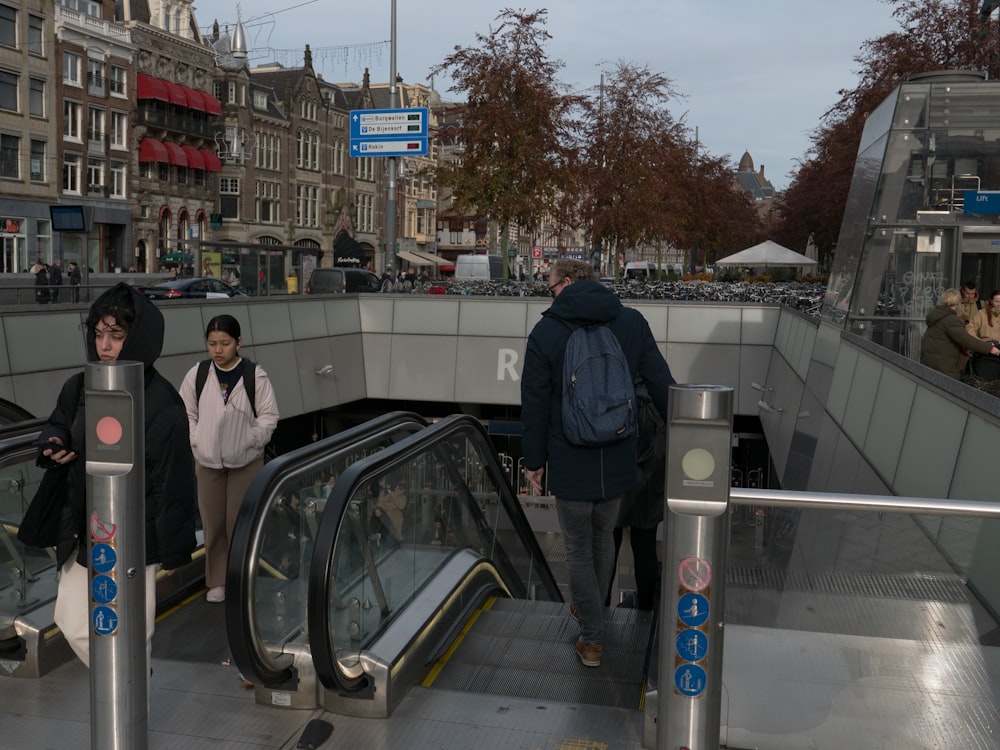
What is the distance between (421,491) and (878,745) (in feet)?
10.1

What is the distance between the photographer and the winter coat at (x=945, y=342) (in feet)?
33.7

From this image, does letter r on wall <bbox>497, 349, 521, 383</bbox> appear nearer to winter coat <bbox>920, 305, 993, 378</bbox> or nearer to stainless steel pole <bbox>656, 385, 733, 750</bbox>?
winter coat <bbox>920, 305, 993, 378</bbox>

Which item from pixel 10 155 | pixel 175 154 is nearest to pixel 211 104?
pixel 175 154

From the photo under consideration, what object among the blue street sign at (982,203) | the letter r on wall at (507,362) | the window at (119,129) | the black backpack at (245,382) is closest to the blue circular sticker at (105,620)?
the black backpack at (245,382)

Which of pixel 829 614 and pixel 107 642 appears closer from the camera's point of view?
pixel 829 614

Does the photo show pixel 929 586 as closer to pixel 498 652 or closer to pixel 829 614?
pixel 829 614

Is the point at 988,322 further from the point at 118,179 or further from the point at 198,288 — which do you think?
the point at 118,179

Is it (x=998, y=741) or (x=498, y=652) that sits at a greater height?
(x=998, y=741)

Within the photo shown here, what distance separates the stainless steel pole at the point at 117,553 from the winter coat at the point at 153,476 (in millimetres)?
190

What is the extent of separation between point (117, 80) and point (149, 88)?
2.13 meters

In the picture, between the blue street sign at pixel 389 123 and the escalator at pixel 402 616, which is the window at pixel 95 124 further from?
the escalator at pixel 402 616

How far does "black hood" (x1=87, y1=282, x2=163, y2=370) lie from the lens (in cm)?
423

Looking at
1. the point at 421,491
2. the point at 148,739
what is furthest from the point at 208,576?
the point at 148,739

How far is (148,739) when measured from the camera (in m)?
4.22
